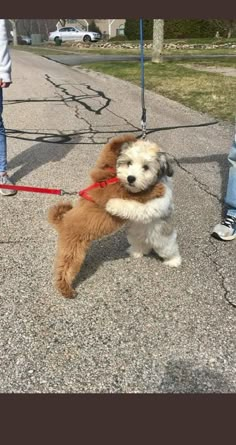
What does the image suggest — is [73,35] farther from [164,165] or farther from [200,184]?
[164,165]

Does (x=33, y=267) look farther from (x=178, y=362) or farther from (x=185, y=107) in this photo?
(x=185, y=107)

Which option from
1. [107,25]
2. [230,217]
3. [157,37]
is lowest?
[107,25]

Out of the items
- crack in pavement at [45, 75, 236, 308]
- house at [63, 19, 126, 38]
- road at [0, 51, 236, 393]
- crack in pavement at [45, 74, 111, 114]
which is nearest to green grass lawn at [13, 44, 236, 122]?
crack in pavement at [45, 74, 111, 114]

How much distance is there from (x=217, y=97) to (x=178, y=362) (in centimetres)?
920

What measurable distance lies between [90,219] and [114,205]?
19cm

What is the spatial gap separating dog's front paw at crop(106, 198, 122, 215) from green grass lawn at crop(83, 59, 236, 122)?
21.6 ft

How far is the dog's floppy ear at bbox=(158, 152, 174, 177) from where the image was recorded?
2980 millimetres

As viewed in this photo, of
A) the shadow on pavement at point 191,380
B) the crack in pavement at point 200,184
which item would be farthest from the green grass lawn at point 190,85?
the shadow on pavement at point 191,380

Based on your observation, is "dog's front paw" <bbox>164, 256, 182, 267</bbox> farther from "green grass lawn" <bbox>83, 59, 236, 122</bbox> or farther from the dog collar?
"green grass lawn" <bbox>83, 59, 236, 122</bbox>

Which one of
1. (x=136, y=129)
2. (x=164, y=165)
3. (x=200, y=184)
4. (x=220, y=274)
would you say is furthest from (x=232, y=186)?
(x=136, y=129)

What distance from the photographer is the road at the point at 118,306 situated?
8.66 ft

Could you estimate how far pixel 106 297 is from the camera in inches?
132

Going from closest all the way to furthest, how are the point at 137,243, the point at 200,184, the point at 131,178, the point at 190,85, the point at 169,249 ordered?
the point at 131,178 < the point at 169,249 < the point at 137,243 < the point at 200,184 < the point at 190,85

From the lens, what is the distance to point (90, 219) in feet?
10.1
